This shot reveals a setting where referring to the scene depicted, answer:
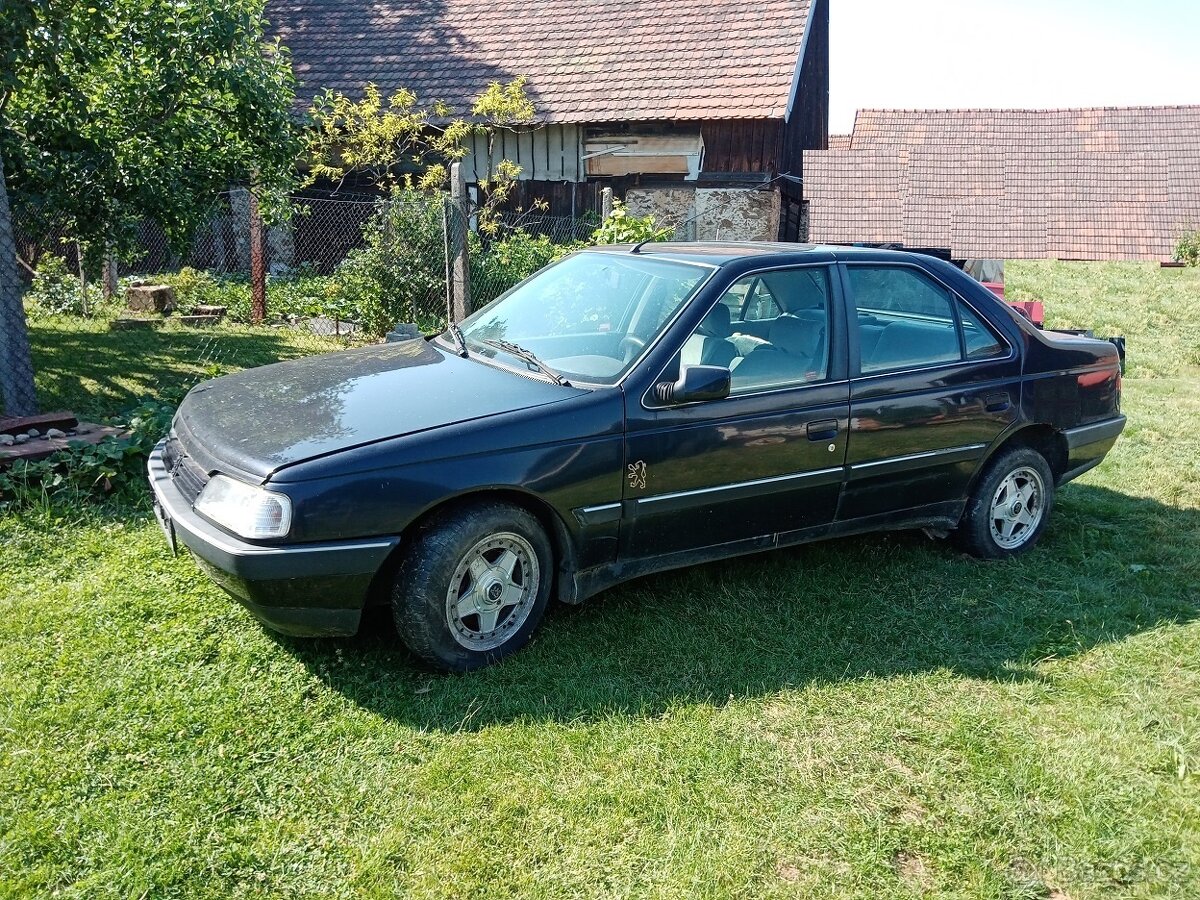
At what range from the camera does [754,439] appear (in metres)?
4.24

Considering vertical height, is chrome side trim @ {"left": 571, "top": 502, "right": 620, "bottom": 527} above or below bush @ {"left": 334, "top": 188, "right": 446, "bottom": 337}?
below

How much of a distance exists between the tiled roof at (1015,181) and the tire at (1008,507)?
10.5 m

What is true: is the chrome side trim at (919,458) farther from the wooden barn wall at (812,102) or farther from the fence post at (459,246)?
the wooden barn wall at (812,102)

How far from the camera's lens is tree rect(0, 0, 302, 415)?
23.3ft

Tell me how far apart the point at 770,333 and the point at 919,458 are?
101 centimetres

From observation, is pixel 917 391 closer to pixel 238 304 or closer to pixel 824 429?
pixel 824 429

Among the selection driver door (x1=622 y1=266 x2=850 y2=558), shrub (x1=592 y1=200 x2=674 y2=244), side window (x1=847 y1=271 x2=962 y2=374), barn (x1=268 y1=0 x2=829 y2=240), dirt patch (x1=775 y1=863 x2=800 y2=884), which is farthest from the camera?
barn (x1=268 y1=0 x2=829 y2=240)

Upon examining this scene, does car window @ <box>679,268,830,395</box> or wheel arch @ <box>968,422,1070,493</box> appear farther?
wheel arch @ <box>968,422,1070,493</box>

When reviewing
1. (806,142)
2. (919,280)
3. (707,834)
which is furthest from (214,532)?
(806,142)

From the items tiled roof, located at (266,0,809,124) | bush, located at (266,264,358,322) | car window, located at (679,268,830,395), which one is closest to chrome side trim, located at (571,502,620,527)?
car window, located at (679,268,830,395)

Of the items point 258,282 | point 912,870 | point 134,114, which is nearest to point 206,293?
point 258,282

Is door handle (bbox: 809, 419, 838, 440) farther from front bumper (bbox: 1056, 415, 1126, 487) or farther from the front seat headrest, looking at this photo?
front bumper (bbox: 1056, 415, 1126, 487)

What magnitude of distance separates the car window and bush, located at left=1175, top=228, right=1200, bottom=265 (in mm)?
15806

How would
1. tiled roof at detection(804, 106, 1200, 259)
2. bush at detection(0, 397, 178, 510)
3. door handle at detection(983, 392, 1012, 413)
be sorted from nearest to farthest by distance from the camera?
door handle at detection(983, 392, 1012, 413)
bush at detection(0, 397, 178, 510)
tiled roof at detection(804, 106, 1200, 259)
